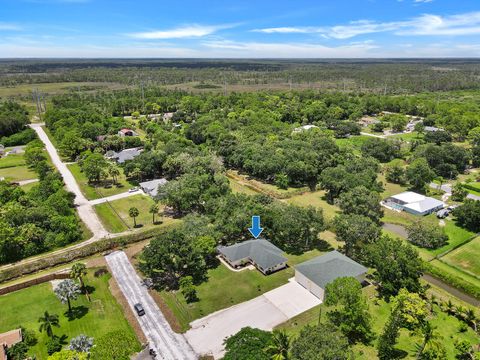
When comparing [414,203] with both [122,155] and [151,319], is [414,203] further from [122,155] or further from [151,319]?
[122,155]

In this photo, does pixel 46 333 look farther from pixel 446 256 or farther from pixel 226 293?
pixel 446 256

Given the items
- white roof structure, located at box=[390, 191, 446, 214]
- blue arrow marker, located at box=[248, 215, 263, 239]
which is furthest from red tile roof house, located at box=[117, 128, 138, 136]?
white roof structure, located at box=[390, 191, 446, 214]

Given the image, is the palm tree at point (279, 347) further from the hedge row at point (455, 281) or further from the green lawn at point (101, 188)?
the green lawn at point (101, 188)

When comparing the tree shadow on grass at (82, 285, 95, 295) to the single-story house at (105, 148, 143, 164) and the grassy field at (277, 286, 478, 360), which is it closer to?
the grassy field at (277, 286, 478, 360)

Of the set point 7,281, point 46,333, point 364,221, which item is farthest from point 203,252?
point 7,281

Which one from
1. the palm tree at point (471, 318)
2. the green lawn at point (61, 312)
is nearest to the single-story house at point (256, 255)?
the green lawn at point (61, 312)

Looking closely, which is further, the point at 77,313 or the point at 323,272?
the point at 323,272

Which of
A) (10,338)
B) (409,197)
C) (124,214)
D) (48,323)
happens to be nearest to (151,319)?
(48,323)
